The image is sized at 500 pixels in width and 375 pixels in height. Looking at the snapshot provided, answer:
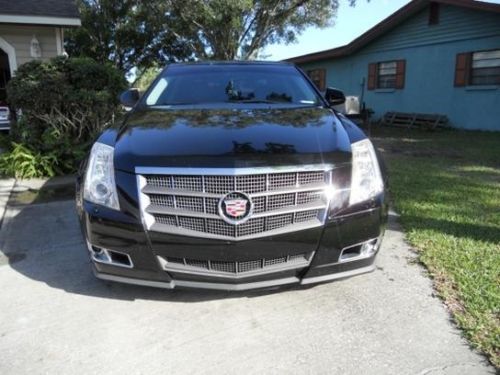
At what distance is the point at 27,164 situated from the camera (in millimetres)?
6742

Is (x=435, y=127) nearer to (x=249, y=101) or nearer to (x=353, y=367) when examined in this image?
(x=249, y=101)

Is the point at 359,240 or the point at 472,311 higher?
the point at 359,240

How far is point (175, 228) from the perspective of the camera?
259 cm

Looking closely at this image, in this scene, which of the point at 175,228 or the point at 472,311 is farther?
the point at 472,311

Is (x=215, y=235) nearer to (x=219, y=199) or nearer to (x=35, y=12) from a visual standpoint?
(x=219, y=199)

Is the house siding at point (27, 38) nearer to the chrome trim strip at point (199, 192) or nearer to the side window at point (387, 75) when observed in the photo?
the chrome trim strip at point (199, 192)

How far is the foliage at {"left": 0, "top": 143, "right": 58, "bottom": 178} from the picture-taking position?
673 centimetres

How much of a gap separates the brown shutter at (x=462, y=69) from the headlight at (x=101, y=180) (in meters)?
13.9

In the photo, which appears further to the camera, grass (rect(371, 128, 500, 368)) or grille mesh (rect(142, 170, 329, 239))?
grass (rect(371, 128, 500, 368))

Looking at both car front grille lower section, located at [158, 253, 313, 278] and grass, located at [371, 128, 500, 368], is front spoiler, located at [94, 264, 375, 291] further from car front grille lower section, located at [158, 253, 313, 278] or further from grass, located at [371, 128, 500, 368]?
grass, located at [371, 128, 500, 368]

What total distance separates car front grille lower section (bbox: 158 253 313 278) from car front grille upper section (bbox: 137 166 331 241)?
0.54 ft

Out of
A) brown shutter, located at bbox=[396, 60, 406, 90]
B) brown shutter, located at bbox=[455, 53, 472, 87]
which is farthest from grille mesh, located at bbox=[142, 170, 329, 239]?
brown shutter, located at bbox=[396, 60, 406, 90]

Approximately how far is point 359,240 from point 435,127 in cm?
1345

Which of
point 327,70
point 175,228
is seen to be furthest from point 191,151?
point 327,70
